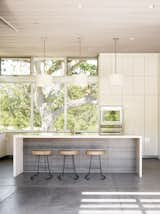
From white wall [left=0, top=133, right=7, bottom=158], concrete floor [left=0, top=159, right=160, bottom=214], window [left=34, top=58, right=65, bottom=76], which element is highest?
window [left=34, top=58, right=65, bottom=76]

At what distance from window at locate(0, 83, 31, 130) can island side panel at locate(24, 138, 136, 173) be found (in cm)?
291

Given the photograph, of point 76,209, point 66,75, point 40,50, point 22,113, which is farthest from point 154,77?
point 76,209

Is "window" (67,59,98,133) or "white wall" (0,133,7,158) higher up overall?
"window" (67,59,98,133)

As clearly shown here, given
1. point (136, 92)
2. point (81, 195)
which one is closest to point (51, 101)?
point (136, 92)

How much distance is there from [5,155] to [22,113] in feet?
4.73

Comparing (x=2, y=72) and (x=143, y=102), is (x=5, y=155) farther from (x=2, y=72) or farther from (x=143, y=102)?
(x=143, y=102)

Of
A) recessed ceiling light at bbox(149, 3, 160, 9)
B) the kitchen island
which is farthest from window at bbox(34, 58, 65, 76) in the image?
recessed ceiling light at bbox(149, 3, 160, 9)

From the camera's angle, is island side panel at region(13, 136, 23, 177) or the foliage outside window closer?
island side panel at region(13, 136, 23, 177)

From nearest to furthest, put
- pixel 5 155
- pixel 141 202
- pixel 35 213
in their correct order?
pixel 35 213
pixel 141 202
pixel 5 155

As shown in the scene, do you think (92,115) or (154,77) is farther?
(92,115)

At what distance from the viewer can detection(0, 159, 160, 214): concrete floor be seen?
14.2 feet

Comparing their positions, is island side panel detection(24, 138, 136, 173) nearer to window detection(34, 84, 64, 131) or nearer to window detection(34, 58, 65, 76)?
window detection(34, 84, 64, 131)

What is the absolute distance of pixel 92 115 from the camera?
32.2 feet

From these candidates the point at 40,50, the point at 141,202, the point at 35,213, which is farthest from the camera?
the point at 40,50
